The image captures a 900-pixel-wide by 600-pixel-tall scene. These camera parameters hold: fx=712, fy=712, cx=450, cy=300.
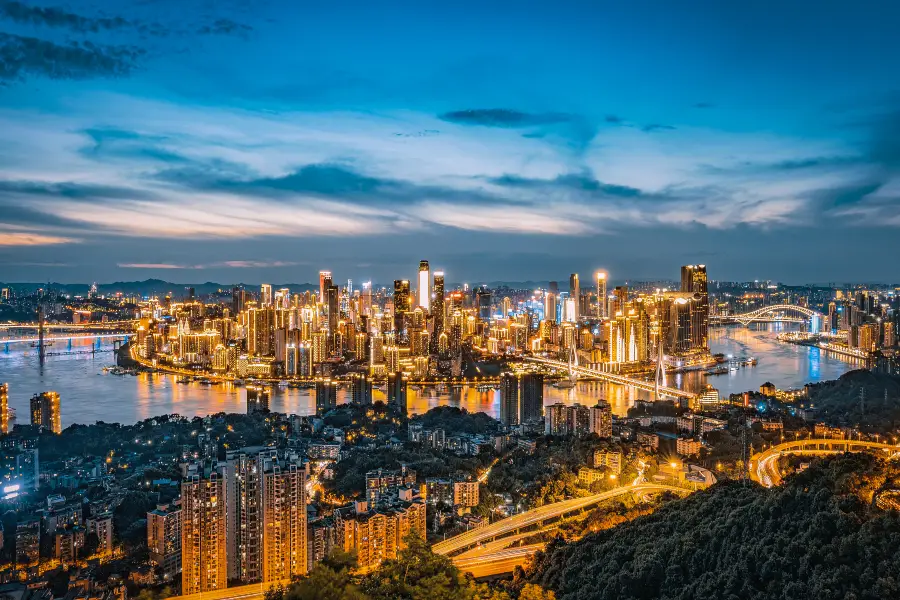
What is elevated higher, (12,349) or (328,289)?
(328,289)

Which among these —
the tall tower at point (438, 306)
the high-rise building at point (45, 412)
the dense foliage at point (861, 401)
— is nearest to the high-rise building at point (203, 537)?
the high-rise building at point (45, 412)

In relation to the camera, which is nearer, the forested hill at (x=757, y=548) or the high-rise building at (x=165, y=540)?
the forested hill at (x=757, y=548)

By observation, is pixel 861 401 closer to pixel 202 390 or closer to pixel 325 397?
pixel 325 397

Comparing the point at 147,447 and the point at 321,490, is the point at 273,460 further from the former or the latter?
the point at 147,447

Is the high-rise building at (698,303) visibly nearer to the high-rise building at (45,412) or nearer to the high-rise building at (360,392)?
the high-rise building at (360,392)

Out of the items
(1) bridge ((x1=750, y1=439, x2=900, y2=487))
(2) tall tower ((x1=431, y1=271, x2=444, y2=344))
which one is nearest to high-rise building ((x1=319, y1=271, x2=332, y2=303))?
(2) tall tower ((x1=431, y1=271, x2=444, y2=344))

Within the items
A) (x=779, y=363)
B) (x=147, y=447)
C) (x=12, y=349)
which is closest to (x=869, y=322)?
(x=779, y=363)

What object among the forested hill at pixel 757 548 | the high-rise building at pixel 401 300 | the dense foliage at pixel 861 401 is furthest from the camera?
the high-rise building at pixel 401 300
